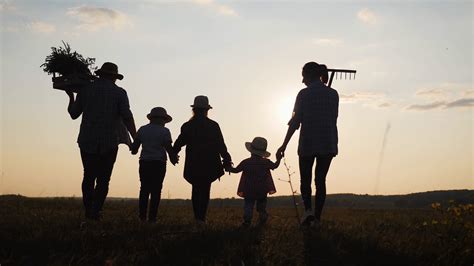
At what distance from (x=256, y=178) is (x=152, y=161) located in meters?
2.04

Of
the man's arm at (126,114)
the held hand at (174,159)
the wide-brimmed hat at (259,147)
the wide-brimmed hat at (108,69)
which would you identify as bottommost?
the held hand at (174,159)

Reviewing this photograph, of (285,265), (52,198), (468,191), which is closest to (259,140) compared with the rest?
(285,265)

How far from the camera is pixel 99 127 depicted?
Answer: 896 centimetres

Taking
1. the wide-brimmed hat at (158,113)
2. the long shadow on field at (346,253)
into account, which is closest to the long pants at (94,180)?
the wide-brimmed hat at (158,113)

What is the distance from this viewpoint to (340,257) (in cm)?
623

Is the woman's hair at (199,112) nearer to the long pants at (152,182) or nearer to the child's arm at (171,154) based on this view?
the child's arm at (171,154)

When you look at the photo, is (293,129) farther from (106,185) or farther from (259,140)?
(106,185)

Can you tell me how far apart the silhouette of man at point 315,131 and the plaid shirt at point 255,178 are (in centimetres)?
98

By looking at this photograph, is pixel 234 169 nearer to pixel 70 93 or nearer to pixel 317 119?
pixel 317 119

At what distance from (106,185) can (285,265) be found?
4241 millimetres

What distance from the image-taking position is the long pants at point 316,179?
29.9ft

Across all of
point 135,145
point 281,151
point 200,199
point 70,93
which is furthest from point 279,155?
point 70,93

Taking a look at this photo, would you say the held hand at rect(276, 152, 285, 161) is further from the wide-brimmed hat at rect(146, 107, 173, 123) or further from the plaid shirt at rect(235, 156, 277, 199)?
the wide-brimmed hat at rect(146, 107, 173, 123)

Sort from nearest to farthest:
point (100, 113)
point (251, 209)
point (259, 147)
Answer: point (100, 113)
point (251, 209)
point (259, 147)
